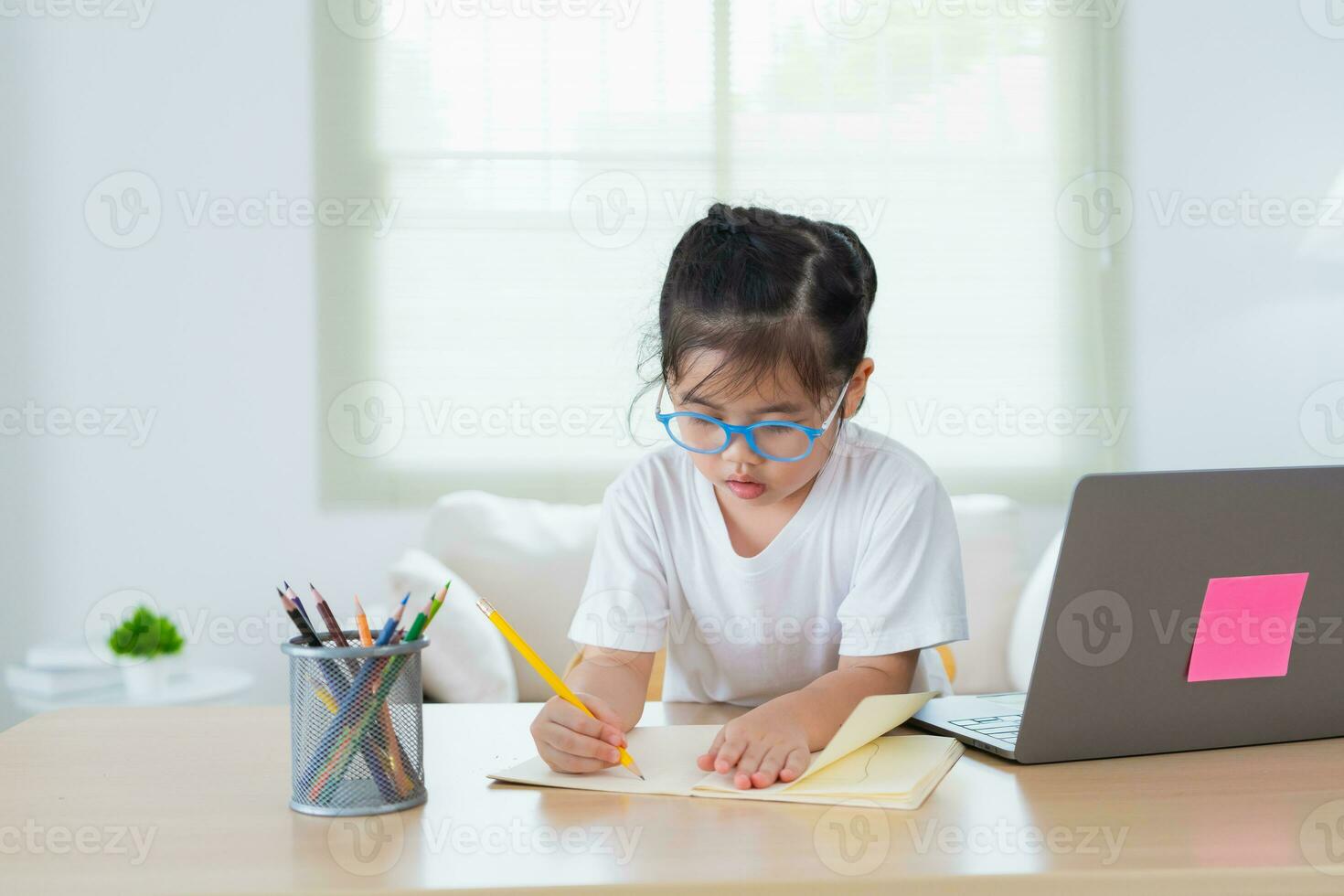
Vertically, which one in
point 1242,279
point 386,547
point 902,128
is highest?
point 902,128

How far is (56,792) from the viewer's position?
861mm

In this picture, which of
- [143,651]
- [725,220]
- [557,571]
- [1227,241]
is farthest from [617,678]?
[1227,241]

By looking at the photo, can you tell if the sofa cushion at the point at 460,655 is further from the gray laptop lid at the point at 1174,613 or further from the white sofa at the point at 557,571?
the gray laptop lid at the point at 1174,613

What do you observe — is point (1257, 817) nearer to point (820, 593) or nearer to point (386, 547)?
point (820, 593)

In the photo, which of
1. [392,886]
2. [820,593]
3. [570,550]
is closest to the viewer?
[392,886]

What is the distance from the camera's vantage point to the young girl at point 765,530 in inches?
43.1

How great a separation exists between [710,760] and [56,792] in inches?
18.5

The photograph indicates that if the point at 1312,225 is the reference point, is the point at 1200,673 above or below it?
below

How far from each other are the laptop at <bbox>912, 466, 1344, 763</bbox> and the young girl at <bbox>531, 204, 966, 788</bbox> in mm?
204

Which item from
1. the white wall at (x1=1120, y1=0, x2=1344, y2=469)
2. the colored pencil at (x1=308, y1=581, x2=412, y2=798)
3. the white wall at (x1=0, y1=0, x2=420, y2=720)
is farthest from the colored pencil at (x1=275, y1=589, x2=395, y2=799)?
the white wall at (x1=1120, y1=0, x2=1344, y2=469)

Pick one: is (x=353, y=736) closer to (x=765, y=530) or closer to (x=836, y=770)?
(x=836, y=770)

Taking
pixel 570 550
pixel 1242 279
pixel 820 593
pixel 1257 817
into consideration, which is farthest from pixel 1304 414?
pixel 1257 817

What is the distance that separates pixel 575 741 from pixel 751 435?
342 mm

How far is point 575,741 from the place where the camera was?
0.88 meters
